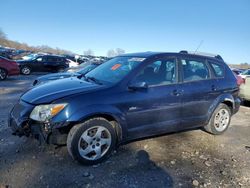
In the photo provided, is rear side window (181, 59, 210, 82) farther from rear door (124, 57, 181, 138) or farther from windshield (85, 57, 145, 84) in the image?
windshield (85, 57, 145, 84)

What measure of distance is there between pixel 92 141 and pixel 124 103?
76cm

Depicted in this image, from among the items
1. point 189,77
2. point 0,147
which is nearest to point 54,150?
point 0,147

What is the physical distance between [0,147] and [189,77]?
3585mm

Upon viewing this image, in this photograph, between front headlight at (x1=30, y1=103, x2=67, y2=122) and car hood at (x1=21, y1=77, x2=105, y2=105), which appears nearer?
front headlight at (x1=30, y1=103, x2=67, y2=122)

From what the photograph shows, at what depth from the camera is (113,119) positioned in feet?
13.8

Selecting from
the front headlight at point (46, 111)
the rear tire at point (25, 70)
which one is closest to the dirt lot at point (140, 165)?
the front headlight at point (46, 111)

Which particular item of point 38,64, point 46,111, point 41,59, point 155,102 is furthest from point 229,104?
point 41,59

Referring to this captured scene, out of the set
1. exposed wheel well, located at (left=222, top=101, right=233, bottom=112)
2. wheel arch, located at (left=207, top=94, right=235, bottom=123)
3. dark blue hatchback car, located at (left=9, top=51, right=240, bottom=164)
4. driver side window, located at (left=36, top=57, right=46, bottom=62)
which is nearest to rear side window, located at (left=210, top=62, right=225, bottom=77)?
dark blue hatchback car, located at (left=9, top=51, right=240, bottom=164)

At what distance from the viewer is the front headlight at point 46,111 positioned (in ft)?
12.4

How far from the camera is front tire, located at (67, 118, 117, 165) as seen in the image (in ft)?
12.7

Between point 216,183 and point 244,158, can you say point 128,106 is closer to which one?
point 216,183

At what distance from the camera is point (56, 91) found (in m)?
4.11

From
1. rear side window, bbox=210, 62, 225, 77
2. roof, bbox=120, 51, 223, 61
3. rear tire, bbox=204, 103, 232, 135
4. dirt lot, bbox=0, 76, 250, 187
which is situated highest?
roof, bbox=120, 51, 223, 61

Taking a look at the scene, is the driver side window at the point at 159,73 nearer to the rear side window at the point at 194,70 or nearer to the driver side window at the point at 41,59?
the rear side window at the point at 194,70
